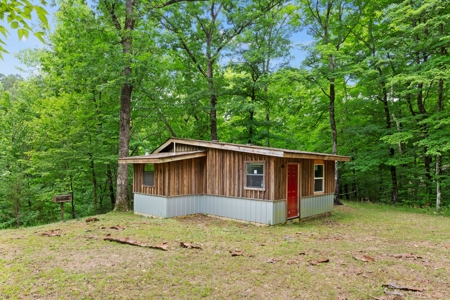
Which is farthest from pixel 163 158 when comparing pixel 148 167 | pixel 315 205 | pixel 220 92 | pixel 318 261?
pixel 220 92

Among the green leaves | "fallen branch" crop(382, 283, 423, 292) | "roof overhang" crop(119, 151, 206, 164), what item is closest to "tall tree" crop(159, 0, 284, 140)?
"roof overhang" crop(119, 151, 206, 164)

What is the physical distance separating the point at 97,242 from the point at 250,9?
47.3ft

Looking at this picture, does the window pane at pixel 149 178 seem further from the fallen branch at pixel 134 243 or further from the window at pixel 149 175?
the fallen branch at pixel 134 243

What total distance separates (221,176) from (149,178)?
2884 mm

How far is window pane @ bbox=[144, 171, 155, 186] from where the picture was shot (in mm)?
10212

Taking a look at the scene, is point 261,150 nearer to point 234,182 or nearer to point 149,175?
point 234,182

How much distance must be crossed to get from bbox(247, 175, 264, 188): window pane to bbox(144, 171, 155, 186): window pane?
12.2 ft

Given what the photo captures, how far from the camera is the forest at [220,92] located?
11330mm

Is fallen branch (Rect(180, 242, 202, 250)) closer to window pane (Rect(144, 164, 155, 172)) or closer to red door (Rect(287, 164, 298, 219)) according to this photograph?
red door (Rect(287, 164, 298, 219))

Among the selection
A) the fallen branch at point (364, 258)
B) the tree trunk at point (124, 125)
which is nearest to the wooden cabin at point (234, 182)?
the tree trunk at point (124, 125)

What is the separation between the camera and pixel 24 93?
57.3 ft

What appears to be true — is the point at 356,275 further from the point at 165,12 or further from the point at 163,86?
the point at 165,12

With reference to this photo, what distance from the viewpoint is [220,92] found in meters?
14.6

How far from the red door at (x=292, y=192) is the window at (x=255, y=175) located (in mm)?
1105
